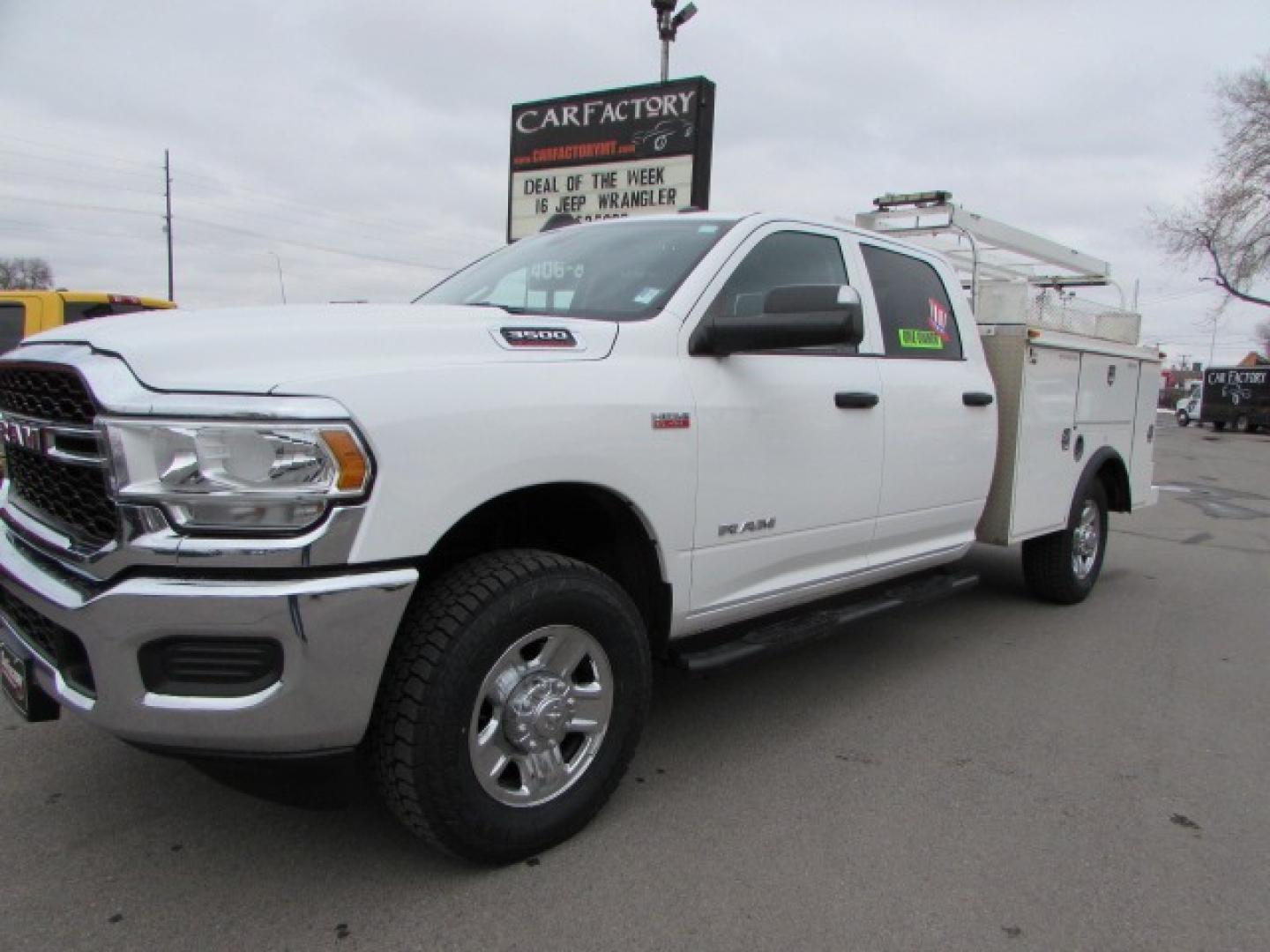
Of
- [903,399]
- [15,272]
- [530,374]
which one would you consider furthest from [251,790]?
[15,272]

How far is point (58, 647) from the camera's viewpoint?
2.26m

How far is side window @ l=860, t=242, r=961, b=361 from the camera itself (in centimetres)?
403

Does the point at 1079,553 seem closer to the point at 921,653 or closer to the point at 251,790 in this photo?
the point at 921,653

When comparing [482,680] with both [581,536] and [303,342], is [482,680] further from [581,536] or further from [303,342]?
[303,342]

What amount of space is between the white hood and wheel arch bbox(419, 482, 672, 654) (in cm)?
43

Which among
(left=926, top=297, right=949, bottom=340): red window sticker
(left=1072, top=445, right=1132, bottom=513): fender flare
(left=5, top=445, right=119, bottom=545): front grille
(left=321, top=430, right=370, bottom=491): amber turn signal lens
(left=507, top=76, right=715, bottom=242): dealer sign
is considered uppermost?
(left=507, top=76, right=715, bottom=242): dealer sign

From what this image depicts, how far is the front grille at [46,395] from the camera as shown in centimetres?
223

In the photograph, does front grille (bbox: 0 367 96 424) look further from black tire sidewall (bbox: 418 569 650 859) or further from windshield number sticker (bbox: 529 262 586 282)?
windshield number sticker (bbox: 529 262 586 282)

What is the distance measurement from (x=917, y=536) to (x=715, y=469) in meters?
1.59

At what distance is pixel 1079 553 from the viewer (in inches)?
228

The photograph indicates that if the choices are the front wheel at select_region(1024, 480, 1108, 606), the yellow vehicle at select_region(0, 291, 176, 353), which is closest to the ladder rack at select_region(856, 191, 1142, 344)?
the front wheel at select_region(1024, 480, 1108, 606)

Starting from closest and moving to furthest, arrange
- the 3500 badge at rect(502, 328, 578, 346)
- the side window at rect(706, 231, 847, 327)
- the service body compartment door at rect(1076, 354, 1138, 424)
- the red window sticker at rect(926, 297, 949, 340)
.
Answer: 1. the 3500 badge at rect(502, 328, 578, 346)
2. the side window at rect(706, 231, 847, 327)
3. the red window sticker at rect(926, 297, 949, 340)
4. the service body compartment door at rect(1076, 354, 1138, 424)

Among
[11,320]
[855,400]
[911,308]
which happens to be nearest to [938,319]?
[911,308]

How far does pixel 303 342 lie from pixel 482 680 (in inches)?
37.9
